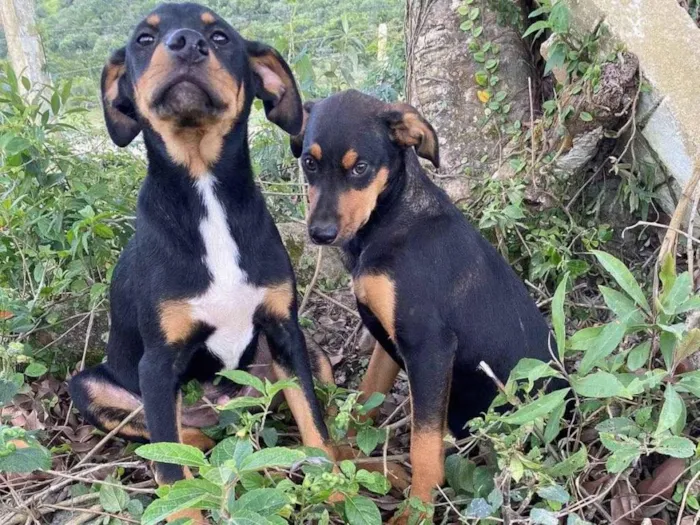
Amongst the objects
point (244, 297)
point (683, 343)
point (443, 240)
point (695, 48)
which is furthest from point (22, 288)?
point (695, 48)

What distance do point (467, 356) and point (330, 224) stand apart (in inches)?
35.9

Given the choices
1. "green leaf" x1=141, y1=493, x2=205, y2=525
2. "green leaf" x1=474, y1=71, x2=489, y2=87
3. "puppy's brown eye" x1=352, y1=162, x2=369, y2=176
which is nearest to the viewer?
"green leaf" x1=141, y1=493, x2=205, y2=525

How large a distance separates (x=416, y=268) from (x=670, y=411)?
1256 millimetres

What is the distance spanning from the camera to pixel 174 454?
6.14ft

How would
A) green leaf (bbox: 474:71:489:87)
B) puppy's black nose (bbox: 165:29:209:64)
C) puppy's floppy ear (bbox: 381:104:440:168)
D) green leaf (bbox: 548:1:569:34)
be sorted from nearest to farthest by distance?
puppy's black nose (bbox: 165:29:209:64), puppy's floppy ear (bbox: 381:104:440:168), green leaf (bbox: 548:1:569:34), green leaf (bbox: 474:71:489:87)

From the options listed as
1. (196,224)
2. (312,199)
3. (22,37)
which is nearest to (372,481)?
(196,224)

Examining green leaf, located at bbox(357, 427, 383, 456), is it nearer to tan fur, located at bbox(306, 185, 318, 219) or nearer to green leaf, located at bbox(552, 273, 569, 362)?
green leaf, located at bbox(552, 273, 569, 362)

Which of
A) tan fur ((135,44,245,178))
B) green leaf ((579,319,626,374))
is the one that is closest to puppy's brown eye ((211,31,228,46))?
tan fur ((135,44,245,178))

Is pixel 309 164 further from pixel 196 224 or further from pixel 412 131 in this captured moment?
pixel 196 224

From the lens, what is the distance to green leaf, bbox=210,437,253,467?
194cm

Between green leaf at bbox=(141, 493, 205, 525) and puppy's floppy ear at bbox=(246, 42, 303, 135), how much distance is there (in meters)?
2.04

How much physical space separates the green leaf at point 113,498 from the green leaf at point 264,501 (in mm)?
1098

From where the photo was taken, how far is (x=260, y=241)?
123 inches

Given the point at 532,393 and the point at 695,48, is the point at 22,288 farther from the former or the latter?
the point at 695,48
